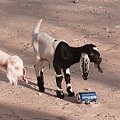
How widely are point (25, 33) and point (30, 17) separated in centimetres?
134

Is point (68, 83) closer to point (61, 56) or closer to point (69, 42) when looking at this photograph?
point (61, 56)

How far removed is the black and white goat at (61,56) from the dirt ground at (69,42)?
0.32m

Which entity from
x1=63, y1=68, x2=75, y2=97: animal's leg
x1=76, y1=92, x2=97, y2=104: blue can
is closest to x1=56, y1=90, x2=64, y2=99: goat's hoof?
x1=63, y1=68, x2=75, y2=97: animal's leg

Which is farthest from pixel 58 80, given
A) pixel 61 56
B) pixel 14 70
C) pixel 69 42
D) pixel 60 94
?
pixel 69 42

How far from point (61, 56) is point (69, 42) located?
13.1ft

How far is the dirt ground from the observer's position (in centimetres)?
654

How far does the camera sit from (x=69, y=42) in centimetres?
1074

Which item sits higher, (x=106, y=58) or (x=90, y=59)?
(x=90, y=59)

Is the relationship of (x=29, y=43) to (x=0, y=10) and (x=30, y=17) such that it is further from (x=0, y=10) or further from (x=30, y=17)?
(x=0, y=10)

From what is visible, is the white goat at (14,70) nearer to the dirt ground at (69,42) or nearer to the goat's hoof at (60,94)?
Answer: the dirt ground at (69,42)

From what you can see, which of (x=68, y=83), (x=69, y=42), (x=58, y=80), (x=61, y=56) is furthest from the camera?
(x=69, y=42)

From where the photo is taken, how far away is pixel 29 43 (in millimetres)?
10797

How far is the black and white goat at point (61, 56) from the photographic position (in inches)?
260

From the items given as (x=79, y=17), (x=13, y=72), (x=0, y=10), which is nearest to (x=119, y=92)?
(x=13, y=72)
